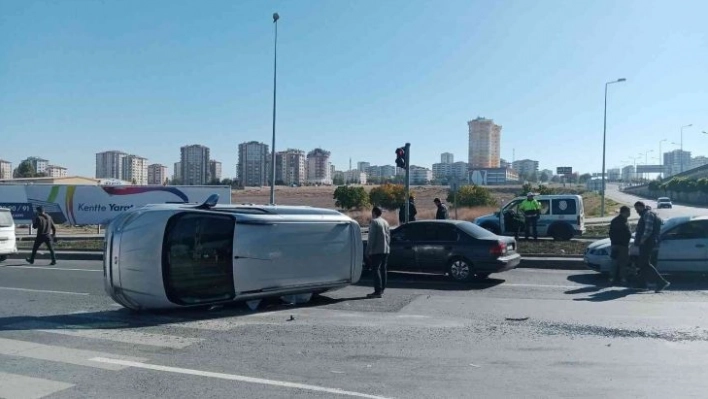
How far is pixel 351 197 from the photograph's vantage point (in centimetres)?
4166

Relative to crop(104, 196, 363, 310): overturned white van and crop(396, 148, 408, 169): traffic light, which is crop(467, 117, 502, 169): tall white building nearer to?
crop(396, 148, 408, 169): traffic light

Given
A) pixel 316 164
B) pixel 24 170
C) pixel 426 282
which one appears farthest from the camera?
pixel 316 164

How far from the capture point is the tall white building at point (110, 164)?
5261 inches

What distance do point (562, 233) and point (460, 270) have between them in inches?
415

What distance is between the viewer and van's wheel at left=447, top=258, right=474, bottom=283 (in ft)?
44.7

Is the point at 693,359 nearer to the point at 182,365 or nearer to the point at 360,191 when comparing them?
the point at 182,365

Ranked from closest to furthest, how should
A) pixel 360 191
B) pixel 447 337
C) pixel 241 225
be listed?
1. pixel 447 337
2. pixel 241 225
3. pixel 360 191

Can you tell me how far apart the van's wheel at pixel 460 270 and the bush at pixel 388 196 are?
26.3 metres

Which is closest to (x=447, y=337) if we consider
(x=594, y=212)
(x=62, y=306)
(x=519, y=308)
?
(x=519, y=308)

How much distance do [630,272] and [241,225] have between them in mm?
8750

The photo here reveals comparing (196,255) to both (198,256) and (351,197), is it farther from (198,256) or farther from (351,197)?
(351,197)

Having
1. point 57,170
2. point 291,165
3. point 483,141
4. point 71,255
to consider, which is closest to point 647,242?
point 71,255

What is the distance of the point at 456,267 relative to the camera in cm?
1376

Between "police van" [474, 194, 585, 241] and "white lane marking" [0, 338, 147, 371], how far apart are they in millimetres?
16768
